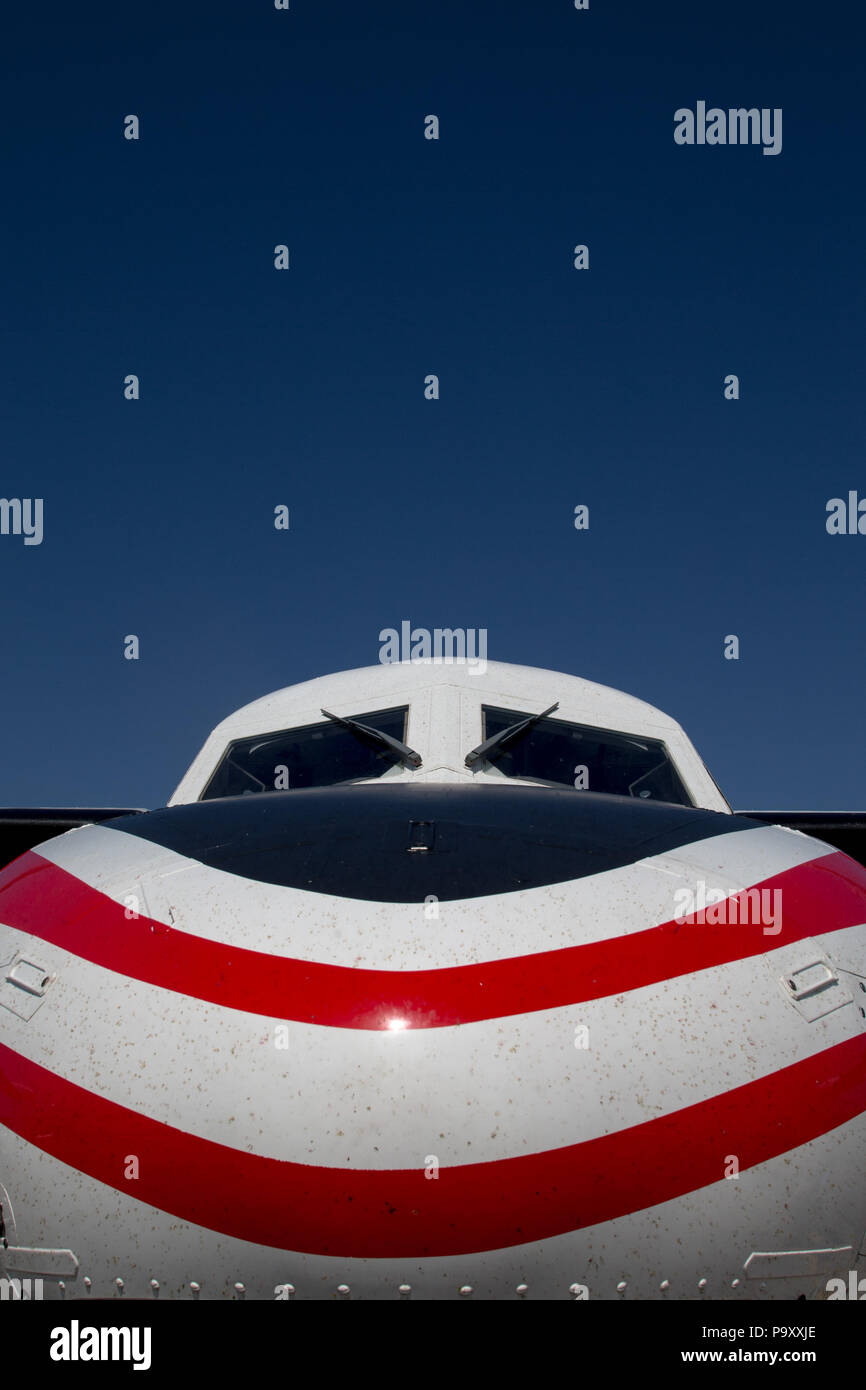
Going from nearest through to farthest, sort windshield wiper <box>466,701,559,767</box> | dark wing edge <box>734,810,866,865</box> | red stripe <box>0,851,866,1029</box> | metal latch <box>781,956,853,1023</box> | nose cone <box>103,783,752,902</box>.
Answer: red stripe <box>0,851,866,1029</box> → metal latch <box>781,956,853,1023</box> → nose cone <box>103,783,752,902</box> → windshield wiper <box>466,701,559,767</box> → dark wing edge <box>734,810,866,865</box>

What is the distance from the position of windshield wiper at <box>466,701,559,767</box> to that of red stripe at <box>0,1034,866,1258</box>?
2.52m

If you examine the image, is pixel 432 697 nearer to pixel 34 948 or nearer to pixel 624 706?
pixel 624 706

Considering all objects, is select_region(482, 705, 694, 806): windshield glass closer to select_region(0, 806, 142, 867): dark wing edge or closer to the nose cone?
the nose cone

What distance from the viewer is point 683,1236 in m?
2.26

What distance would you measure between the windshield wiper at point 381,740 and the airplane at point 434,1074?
185 cm

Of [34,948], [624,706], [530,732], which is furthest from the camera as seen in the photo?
[624,706]

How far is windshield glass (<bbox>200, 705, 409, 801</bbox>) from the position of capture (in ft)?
16.9

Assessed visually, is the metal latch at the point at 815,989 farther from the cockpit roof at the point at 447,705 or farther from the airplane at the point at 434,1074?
the cockpit roof at the point at 447,705

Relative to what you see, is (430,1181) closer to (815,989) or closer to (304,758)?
(815,989)

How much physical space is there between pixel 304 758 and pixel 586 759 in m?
1.42

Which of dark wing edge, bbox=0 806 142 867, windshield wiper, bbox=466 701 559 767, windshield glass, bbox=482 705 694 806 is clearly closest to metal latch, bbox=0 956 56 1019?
windshield wiper, bbox=466 701 559 767

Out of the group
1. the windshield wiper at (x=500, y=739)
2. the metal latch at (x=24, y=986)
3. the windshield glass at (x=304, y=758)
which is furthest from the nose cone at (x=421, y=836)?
the windshield glass at (x=304, y=758)
